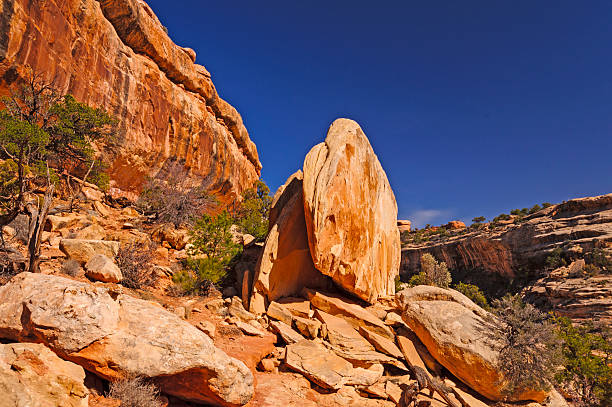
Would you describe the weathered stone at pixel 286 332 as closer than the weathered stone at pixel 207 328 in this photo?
No

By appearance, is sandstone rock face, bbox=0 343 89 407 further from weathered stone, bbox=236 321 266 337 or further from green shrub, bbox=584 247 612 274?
green shrub, bbox=584 247 612 274

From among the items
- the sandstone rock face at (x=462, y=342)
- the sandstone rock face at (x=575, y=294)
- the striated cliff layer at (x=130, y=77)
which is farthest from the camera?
the sandstone rock face at (x=575, y=294)

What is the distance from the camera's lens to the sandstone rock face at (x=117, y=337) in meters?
3.79

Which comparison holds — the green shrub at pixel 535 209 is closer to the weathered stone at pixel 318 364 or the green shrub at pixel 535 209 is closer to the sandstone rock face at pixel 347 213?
the sandstone rock face at pixel 347 213

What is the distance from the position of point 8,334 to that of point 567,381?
15.7m

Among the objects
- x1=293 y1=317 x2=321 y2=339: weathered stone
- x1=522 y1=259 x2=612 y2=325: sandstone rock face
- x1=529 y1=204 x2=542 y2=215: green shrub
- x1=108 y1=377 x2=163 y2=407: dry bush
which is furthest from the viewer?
x1=529 y1=204 x2=542 y2=215: green shrub

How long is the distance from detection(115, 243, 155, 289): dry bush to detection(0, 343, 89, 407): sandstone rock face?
→ 5.60 m

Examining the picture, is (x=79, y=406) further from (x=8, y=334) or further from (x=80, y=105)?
(x=80, y=105)

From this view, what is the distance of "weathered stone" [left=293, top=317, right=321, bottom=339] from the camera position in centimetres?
820

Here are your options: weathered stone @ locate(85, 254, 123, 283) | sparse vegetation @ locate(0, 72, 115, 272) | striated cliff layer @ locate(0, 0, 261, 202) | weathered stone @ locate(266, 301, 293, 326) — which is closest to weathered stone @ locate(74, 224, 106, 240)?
sparse vegetation @ locate(0, 72, 115, 272)

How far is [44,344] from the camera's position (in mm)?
3764

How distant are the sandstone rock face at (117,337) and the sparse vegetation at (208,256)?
5535 millimetres

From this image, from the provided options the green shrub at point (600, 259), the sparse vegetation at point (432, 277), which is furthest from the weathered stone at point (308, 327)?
the green shrub at point (600, 259)

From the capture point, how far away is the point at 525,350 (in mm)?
7281
